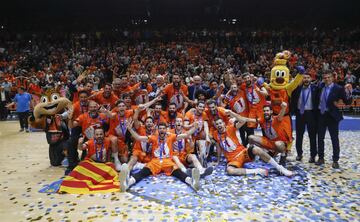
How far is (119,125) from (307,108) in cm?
326

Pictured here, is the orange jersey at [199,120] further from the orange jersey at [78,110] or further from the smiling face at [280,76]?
the orange jersey at [78,110]

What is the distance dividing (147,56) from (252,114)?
11.8 m

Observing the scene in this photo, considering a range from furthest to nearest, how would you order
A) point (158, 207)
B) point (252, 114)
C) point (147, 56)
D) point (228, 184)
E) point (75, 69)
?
1. point (147, 56)
2. point (75, 69)
3. point (252, 114)
4. point (228, 184)
5. point (158, 207)

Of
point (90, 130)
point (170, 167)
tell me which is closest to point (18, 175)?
point (90, 130)

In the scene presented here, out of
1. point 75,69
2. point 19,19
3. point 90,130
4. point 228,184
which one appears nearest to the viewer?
point 228,184

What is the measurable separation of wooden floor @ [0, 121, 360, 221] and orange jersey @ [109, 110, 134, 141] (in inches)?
43.6

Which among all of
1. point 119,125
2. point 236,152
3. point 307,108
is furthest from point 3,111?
point 307,108

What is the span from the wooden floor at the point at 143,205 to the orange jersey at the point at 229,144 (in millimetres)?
1158

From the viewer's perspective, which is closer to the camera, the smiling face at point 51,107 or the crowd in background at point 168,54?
the smiling face at point 51,107

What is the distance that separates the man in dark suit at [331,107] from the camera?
4.81m

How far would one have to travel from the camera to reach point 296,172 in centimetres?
473

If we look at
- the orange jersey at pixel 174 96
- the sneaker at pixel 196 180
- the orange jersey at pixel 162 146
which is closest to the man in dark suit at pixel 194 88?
the orange jersey at pixel 174 96

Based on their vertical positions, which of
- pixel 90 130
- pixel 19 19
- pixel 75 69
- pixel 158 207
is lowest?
pixel 158 207

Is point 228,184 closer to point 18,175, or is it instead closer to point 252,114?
point 252,114
